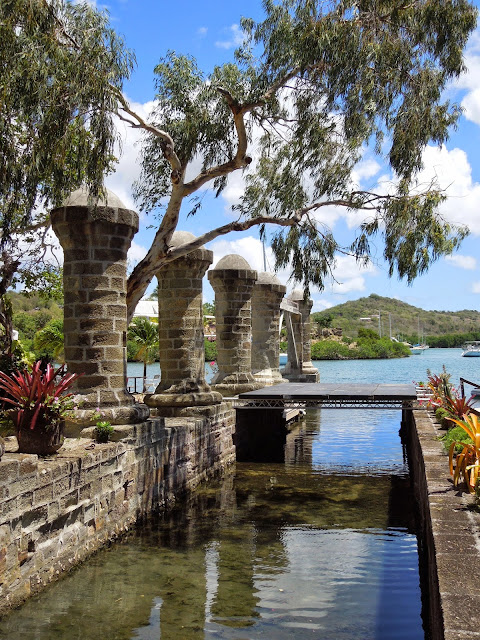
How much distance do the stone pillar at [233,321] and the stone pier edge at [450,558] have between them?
26.2 feet

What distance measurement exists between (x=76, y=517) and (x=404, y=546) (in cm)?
374

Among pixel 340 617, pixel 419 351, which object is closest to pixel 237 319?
pixel 340 617

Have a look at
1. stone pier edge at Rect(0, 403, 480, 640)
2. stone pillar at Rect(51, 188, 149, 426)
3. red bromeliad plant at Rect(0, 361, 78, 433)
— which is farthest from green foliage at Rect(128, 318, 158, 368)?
red bromeliad plant at Rect(0, 361, 78, 433)

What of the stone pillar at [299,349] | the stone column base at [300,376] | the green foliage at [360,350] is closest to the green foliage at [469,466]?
the stone column base at [300,376]

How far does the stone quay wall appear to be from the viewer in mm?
6176

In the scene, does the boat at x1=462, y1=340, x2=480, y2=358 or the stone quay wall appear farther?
the boat at x1=462, y1=340, x2=480, y2=358

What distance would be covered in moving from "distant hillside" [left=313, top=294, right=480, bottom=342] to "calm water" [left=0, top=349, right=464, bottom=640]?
99.7 m

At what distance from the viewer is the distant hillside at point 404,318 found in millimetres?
116812

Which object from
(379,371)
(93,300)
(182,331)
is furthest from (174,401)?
(379,371)

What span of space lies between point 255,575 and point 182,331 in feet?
21.1

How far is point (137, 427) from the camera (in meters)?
9.48

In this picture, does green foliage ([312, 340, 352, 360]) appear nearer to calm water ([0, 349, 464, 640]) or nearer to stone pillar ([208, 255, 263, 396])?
stone pillar ([208, 255, 263, 396])

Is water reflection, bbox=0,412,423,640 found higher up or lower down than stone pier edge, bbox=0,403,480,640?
lower down

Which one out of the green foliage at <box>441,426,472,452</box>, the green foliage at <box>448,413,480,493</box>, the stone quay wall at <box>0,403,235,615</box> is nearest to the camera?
the stone quay wall at <box>0,403,235,615</box>
